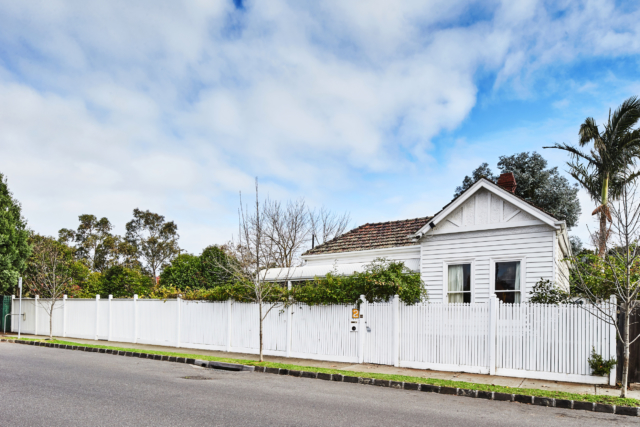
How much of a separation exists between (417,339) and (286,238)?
86.8 feet

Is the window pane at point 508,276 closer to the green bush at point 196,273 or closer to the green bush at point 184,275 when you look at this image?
the green bush at point 196,273

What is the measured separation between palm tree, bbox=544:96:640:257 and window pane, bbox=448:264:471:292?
678 cm

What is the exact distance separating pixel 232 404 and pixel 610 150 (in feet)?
60.5

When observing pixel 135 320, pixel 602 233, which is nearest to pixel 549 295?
pixel 602 233

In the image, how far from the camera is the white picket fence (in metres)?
11.0

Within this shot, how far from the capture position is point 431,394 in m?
9.95

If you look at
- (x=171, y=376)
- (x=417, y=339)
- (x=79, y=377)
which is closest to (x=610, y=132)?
(x=417, y=339)

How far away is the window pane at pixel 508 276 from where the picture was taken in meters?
14.6

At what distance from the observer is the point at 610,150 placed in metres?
19.6

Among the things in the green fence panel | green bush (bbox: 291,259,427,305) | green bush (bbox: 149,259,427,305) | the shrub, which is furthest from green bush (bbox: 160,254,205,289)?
the shrub

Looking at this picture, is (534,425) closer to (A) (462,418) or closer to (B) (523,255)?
(A) (462,418)

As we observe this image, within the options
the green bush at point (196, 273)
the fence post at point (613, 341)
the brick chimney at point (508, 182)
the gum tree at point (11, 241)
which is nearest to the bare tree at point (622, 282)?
the fence post at point (613, 341)

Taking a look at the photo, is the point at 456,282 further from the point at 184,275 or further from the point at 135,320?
the point at 135,320

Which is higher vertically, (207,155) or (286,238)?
(207,155)
